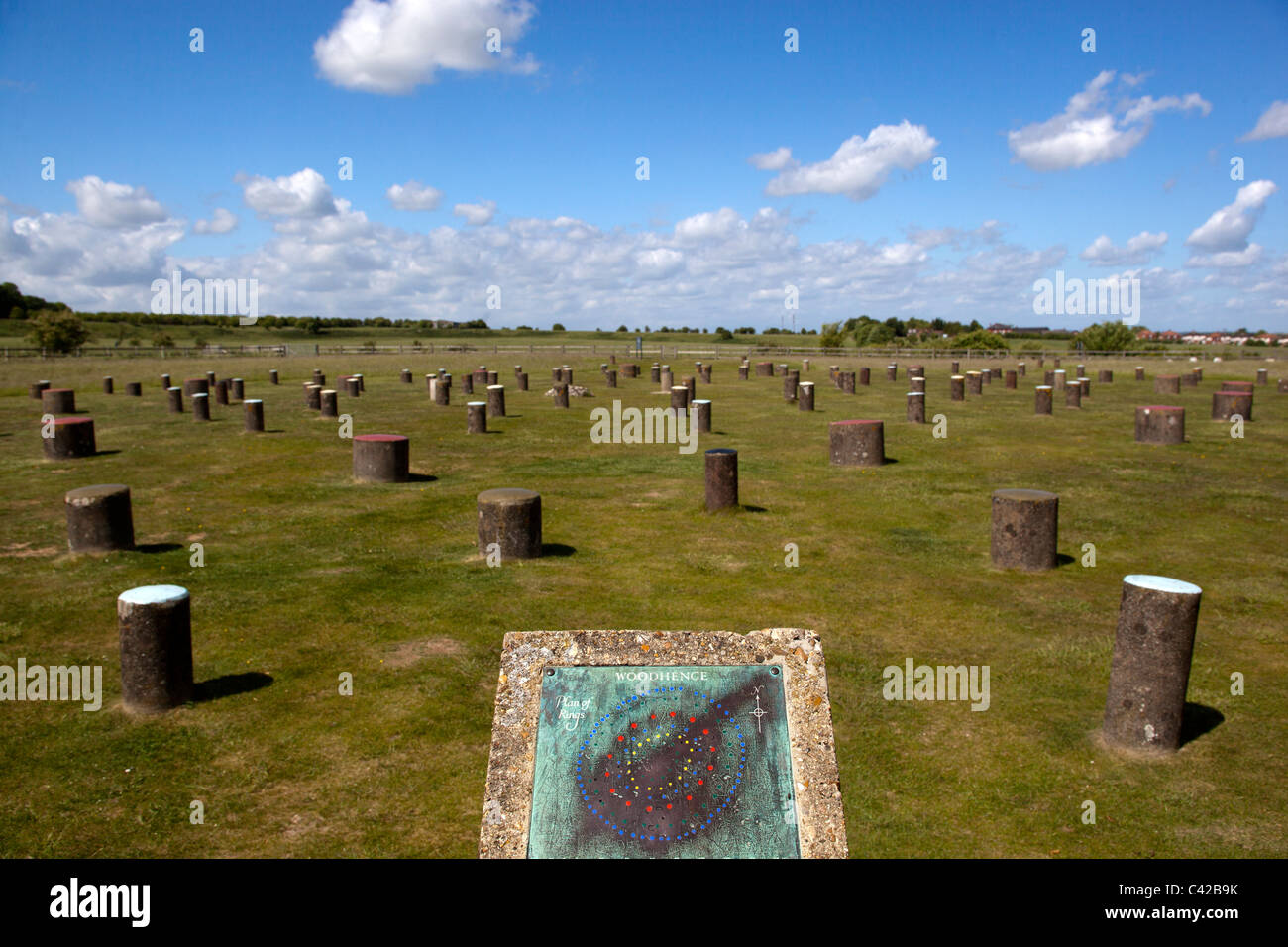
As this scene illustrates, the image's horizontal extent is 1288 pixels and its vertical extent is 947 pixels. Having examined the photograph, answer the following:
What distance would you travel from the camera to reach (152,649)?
6.64 m

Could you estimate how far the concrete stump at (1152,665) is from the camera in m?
6.03

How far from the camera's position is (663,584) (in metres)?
9.71

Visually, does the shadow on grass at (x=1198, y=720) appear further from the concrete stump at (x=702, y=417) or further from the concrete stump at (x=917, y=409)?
the concrete stump at (x=917, y=409)

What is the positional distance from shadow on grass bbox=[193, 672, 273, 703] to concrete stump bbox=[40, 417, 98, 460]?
46.1 feet

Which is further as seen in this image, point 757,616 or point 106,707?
point 757,616

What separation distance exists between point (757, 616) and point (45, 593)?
762 cm

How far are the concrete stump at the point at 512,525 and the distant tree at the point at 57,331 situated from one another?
6413 centimetres

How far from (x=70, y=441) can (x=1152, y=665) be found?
19.8 meters

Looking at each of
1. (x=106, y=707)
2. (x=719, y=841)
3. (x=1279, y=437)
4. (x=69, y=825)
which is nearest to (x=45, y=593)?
(x=106, y=707)

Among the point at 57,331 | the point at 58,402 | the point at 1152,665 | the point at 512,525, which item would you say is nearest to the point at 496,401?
the point at 58,402

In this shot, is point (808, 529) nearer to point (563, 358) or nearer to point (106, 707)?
point (106, 707)

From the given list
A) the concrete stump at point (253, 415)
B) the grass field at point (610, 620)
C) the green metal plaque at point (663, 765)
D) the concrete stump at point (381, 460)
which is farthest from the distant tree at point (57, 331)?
the green metal plaque at point (663, 765)

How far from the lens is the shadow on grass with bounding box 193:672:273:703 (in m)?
6.97

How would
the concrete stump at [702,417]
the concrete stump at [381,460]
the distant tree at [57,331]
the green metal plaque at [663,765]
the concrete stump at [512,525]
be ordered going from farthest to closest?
the distant tree at [57,331]
the concrete stump at [702,417]
the concrete stump at [381,460]
the concrete stump at [512,525]
the green metal plaque at [663,765]
